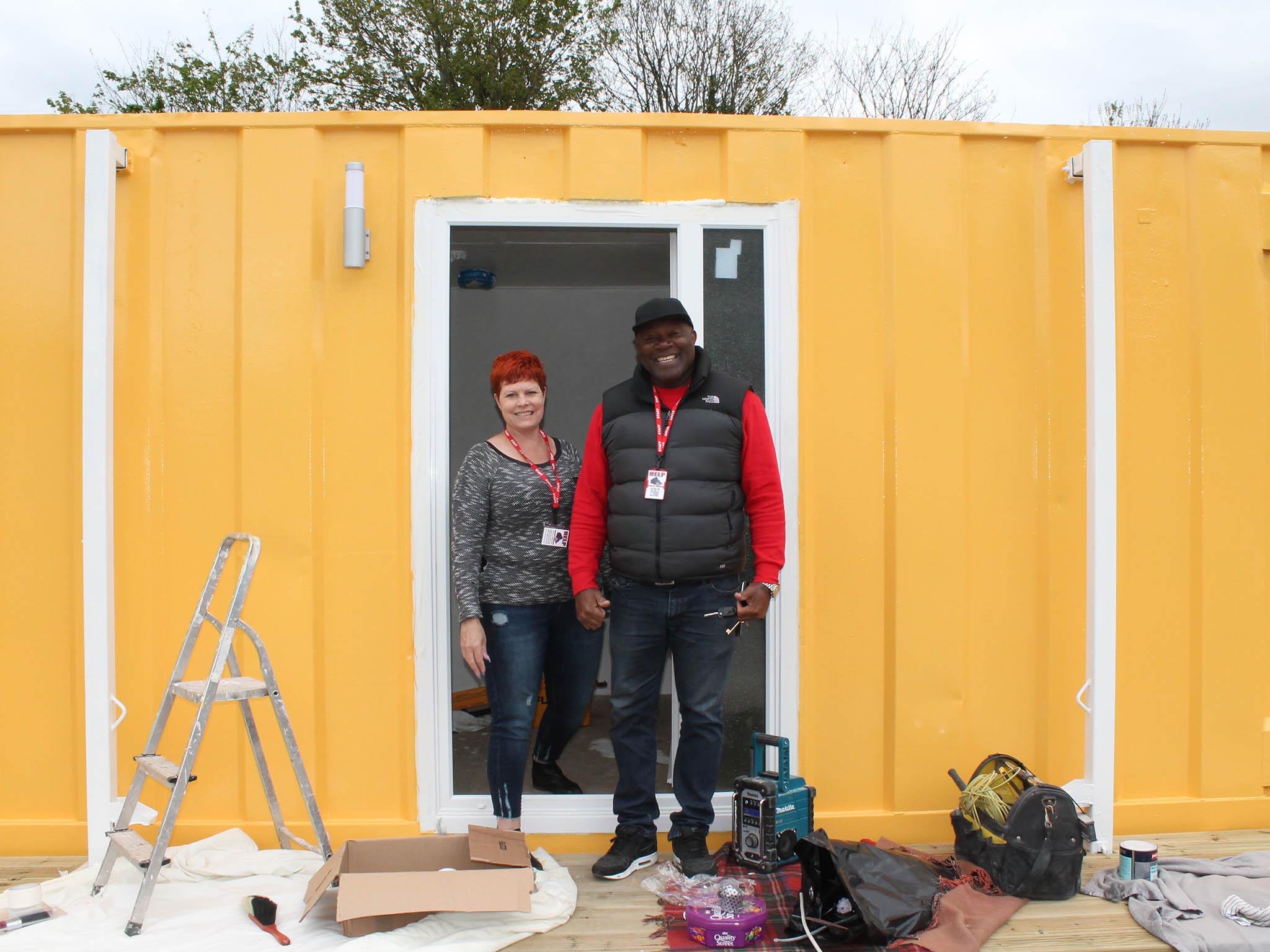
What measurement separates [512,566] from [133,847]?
4.36 feet

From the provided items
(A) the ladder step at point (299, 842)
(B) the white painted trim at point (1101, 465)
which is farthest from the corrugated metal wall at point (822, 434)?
(A) the ladder step at point (299, 842)

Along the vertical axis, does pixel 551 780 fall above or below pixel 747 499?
below

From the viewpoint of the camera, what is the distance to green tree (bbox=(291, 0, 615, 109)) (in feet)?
46.3

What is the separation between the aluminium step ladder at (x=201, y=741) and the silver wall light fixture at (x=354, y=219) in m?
1.00

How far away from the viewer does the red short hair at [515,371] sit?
286cm

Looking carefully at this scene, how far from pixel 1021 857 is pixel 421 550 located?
2106 mm

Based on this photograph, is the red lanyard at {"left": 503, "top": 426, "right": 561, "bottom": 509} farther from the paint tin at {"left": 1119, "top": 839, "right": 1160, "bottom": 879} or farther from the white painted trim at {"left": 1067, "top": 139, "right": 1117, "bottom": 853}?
the paint tin at {"left": 1119, "top": 839, "right": 1160, "bottom": 879}

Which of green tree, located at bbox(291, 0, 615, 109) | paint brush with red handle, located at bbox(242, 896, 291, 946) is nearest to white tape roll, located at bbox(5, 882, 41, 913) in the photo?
paint brush with red handle, located at bbox(242, 896, 291, 946)

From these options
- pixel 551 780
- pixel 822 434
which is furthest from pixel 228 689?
pixel 822 434

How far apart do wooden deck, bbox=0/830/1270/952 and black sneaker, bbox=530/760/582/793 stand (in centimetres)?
30

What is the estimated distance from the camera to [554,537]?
2.85 metres

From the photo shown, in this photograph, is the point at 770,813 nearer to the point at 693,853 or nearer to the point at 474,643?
the point at 693,853

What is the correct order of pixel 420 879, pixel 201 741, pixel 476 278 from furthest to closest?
pixel 476 278 < pixel 201 741 < pixel 420 879

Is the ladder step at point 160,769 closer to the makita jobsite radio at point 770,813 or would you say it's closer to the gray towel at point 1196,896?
the makita jobsite radio at point 770,813
